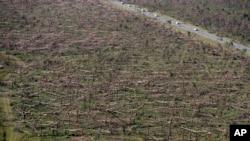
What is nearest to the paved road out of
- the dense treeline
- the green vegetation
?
the dense treeline

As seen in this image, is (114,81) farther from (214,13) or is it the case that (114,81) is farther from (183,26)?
(214,13)

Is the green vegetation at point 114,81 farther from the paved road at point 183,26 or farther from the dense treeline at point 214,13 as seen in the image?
the dense treeline at point 214,13

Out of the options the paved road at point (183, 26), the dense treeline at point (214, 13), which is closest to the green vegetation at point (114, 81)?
the paved road at point (183, 26)

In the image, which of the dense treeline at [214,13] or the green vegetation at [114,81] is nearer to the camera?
the green vegetation at [114,81]

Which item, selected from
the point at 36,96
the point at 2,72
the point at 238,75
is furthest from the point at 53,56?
the point at 238,75

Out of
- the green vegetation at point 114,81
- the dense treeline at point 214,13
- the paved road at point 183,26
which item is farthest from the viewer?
the dense treeline at point 214,13

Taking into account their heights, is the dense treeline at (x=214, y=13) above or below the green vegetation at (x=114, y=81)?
above
